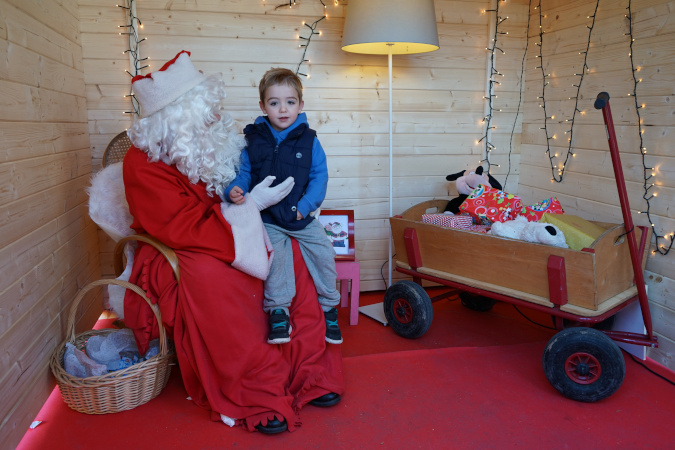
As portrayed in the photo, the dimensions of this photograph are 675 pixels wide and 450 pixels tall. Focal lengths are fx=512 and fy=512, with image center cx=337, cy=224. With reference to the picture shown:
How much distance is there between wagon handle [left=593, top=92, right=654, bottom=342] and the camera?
7.00ft

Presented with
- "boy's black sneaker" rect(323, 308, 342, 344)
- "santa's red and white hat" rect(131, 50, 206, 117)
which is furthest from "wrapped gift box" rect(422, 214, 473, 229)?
"santa's red and white hat" rect(131, 50, 206, 117)

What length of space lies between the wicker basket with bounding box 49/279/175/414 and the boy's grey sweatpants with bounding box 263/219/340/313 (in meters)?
0.50

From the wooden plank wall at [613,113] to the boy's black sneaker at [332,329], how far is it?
153cm

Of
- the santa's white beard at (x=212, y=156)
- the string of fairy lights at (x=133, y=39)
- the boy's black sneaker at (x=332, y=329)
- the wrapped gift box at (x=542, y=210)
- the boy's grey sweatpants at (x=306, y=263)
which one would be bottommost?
the boy's black sneaker at (x=332, y=329)

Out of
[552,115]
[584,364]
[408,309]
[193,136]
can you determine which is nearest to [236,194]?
[193,136]

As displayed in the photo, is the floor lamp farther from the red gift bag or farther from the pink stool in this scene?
the pink stool

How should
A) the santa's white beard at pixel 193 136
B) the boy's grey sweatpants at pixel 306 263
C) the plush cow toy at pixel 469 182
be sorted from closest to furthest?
the santa's white beard at pixel 193 136 → the boy's grey sweatpants at pixel 306 263 → the plush cow toy at pixel 469 182

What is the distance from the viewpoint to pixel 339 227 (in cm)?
312

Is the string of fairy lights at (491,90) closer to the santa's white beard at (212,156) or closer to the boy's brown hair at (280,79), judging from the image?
the boy's brown hair at (280,79)

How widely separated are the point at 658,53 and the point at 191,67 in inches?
84.7

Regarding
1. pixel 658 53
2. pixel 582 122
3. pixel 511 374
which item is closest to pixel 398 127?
pixel 582 122

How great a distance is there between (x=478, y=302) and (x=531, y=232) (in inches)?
38.9

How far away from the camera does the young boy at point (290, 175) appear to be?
242cm

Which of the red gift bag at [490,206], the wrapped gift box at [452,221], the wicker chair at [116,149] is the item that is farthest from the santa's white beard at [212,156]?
the red gift bag at [490,206]
